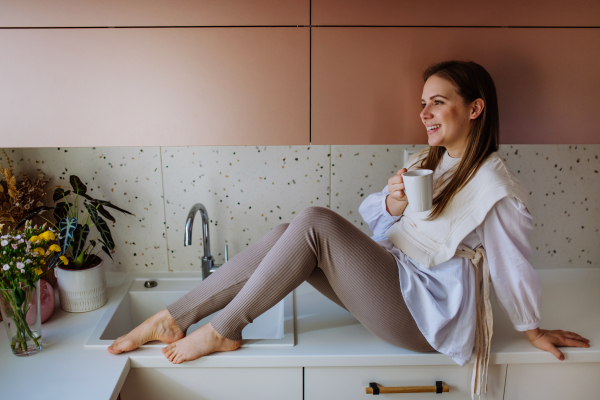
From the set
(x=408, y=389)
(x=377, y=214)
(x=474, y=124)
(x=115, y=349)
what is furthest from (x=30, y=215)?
(x=474, y=124)

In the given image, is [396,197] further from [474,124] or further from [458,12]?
[458,12]

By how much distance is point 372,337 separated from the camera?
4.18 feet

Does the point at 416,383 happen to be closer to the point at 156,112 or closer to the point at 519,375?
the point at 519,375

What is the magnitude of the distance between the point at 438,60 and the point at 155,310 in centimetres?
125

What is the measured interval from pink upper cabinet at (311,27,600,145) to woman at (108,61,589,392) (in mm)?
57

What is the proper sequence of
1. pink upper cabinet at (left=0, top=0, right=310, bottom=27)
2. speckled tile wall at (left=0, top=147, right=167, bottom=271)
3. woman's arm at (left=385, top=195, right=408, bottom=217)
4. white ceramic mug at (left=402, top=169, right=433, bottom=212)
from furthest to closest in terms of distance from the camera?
speckled tile wall at (left=0, top=147, right=167, bottom=271), woman's arm at (left=385, top=195, right=408, bottom=217), pink upper cabinet at (left=0, top=0, right=310, bottom=27), white ceramic mug at (left=402, top=169, right=433, bottom=212)

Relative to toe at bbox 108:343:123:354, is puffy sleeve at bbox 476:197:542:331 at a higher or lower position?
higher

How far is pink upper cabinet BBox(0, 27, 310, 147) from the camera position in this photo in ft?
3.68

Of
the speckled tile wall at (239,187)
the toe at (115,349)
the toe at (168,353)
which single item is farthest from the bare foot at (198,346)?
the speckled tile wall at (239,187)

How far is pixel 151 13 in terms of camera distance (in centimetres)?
111

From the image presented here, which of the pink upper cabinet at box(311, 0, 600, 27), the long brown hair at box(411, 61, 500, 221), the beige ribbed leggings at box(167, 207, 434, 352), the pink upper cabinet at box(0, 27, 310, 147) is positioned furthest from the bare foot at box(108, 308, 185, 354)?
the pink upper cabinet at box(311, 0, 600, 27)

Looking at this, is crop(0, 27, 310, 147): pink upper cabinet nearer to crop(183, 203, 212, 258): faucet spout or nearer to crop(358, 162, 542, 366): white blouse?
crop(183, 203, 212, 258): faucet spout

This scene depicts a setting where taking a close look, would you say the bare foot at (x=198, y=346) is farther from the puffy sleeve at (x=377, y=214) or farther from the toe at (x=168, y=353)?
the puffy sleeve at (x=377, y=214)

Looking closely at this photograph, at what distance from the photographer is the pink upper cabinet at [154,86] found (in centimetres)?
112
